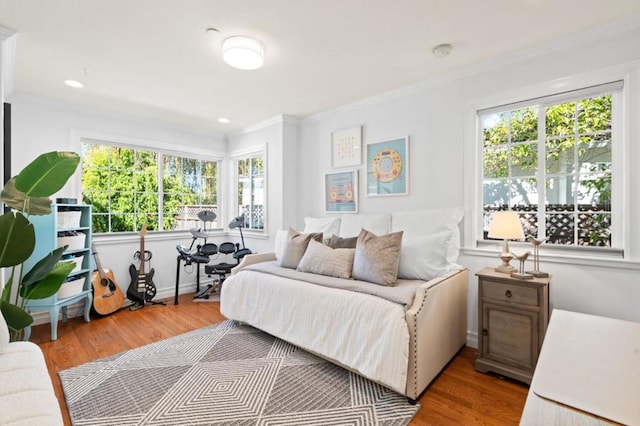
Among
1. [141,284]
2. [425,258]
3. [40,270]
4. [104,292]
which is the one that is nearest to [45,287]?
[40,270]

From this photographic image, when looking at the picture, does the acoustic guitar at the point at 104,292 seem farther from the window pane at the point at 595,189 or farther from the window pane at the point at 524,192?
the window pane at the point at 595,189

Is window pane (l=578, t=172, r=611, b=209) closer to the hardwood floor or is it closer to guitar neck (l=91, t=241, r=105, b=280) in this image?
the hardwood floor

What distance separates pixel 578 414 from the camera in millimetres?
702

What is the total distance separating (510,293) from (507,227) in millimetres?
464

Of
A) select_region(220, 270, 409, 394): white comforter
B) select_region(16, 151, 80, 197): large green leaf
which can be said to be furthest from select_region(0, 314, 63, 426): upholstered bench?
select_region(220, 270, 409, 394): white comforter

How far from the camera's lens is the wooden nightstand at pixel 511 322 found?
202cm

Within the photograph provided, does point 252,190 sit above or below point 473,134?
below

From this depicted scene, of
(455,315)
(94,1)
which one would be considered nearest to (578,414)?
(455,315)

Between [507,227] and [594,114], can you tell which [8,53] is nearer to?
[507,227]

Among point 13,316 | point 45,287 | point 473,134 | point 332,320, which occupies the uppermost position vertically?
point 473,134

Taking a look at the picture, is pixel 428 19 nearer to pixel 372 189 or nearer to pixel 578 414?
pixel 372 189

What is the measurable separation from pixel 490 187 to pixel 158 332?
3411 millimetres

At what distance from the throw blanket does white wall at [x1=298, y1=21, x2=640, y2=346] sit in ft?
2.98

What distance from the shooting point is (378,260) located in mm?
2371
